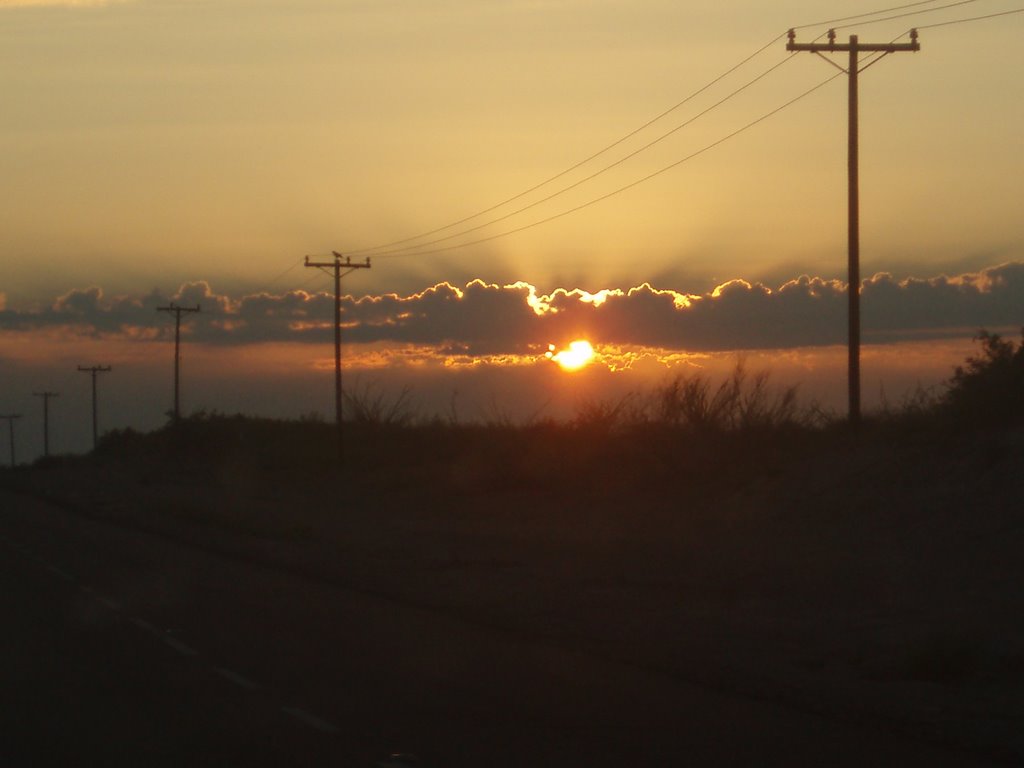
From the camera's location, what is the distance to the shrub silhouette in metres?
32.2

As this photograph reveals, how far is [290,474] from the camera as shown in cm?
6675

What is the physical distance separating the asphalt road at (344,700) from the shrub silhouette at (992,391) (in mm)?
18649

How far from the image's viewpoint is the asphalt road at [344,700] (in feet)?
32.0

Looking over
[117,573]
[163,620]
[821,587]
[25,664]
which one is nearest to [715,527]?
[821,587]

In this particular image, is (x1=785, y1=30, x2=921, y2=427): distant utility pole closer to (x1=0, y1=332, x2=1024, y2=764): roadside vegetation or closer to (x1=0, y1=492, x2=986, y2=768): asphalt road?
(x1=0, y1=332, x2=1024, y2=764): roadside vegetation

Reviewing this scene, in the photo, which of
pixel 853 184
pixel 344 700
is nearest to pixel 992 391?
pixel 853 184

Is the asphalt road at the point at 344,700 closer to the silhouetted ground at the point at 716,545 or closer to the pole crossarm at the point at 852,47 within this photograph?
the silhouetted ground at the point at 716,545

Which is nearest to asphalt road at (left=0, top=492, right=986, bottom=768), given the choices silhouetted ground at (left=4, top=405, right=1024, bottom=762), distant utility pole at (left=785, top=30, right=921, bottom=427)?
silhouetted ground at (left=4, top=405, right=1024, bottom=762)

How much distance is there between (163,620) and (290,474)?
164 feet

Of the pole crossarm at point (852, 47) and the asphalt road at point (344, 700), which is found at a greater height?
the pole crossarm at point (852, 47)

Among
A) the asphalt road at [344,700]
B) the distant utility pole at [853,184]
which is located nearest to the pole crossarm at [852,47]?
the distant utility pole at [853,184]

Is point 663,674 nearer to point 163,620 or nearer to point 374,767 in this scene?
point 374,767

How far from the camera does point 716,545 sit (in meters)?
28.8

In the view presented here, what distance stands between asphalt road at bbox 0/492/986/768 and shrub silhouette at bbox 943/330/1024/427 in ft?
61.2
